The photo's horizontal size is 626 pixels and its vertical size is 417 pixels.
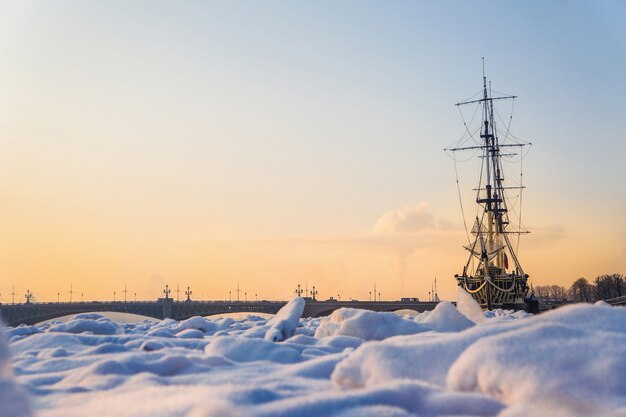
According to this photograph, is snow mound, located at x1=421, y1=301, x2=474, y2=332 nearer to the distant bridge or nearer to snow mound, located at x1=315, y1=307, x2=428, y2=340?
snow mound, located at x1=315, y1=307, x2=428, y2=340

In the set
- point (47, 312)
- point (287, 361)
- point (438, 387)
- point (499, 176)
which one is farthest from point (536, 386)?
point (47, 312)

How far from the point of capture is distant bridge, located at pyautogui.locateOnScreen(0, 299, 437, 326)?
334 ft

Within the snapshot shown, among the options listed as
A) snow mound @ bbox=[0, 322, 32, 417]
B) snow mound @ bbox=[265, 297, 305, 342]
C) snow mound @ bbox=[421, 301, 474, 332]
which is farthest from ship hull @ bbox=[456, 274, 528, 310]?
snow mound @ bbox=[0, 322, 32, 417]

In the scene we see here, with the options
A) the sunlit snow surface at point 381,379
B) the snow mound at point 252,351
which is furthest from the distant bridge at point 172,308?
the sunlit snow surface at point 381,379

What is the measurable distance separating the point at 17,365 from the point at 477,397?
422 centimetres

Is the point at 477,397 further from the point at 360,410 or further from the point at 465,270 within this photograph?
the point at 465,270

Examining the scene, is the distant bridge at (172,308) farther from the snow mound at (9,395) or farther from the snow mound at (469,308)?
the snow mound at (9,395)

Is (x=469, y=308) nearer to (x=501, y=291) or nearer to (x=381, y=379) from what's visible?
(x=381, y=379)

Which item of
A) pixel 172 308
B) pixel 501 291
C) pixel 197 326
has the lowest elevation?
pixel 172 308

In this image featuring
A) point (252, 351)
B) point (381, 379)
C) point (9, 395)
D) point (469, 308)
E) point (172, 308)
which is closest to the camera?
point (9, 395)

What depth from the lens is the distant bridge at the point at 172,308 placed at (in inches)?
4010

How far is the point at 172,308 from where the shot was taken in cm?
11275

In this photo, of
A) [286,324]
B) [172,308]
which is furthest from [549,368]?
[172,308]

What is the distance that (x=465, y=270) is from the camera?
242 ft
